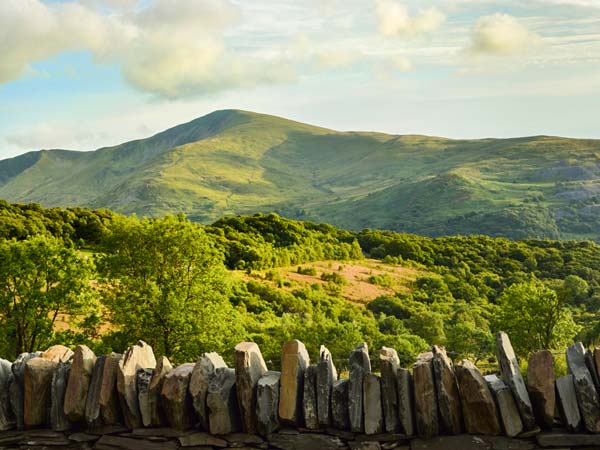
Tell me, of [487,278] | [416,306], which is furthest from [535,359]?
[487,278]

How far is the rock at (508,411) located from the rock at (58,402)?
12.3 feet

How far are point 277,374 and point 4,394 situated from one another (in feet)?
8.47

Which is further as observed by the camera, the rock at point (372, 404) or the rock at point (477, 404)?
the rock at point (372, 404)

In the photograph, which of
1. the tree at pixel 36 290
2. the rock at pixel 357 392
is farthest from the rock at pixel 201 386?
the tree at pixel 36 290

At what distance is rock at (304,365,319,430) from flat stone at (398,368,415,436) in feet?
2.31

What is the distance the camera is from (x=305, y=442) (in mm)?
5184

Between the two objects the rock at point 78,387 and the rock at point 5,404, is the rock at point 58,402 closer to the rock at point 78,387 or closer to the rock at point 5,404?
the rock at point 78,387

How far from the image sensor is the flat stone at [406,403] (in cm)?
505

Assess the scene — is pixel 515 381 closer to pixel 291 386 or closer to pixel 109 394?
pixel 291 386

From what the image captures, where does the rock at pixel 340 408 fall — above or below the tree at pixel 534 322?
above

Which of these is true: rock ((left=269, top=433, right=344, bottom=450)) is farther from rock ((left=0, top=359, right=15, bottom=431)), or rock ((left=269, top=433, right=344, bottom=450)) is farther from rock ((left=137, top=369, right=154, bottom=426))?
rock ((left=0, top=359, right=15, bottom=431))

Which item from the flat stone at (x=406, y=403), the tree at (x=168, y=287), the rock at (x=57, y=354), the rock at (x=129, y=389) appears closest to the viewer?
the flat stone at (x=406, y=403)

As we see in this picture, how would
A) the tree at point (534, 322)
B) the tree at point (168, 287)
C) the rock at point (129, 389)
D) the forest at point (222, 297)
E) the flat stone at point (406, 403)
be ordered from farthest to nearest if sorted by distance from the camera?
the tree at point (534, 322)
the tree at point (168, 287)
the forest at point (222, 297)
the rock at point (129, 389)
the flat stone at point (406, 403)

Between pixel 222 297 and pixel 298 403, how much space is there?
63.0ft
